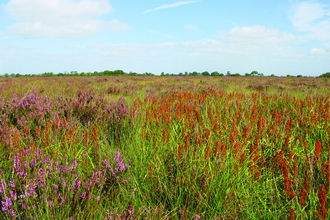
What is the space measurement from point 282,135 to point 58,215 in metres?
2.60

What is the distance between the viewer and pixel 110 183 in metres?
1.69

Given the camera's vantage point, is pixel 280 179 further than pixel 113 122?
No

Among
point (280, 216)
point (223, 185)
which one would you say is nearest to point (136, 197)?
point (223, 185)

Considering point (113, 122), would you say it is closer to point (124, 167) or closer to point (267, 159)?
point (124, 167)

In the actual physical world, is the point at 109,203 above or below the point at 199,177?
below

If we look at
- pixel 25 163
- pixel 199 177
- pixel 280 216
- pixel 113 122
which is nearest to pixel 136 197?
pixel 199 177

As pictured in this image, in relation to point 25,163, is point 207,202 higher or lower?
lower

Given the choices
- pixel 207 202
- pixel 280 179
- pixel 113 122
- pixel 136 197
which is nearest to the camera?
pixel 207 202

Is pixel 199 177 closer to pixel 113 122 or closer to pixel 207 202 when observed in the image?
pixel 207 202

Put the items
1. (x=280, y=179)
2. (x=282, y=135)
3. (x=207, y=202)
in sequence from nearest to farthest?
(x=207, y=202), (x=280, y=179), (x=282, y=135)

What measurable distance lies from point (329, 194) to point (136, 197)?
5.00 ft

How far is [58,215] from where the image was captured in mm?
1305

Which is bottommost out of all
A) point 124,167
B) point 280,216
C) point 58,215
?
point 280,216

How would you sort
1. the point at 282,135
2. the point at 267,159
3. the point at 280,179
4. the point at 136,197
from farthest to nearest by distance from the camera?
the point at 282,135, the point at 267,159, the point at 280,179, the point at 136,197
